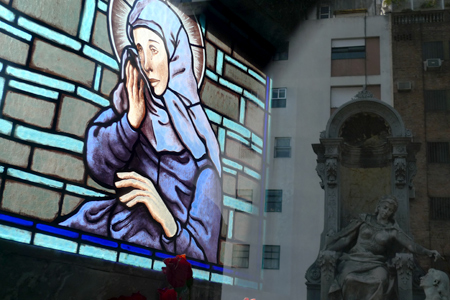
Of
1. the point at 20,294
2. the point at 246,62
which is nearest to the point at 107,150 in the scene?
the point at 20,294

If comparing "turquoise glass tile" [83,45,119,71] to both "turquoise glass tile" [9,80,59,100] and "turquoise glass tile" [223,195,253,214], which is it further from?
"turquoise glass tile" [223,195,253,214]

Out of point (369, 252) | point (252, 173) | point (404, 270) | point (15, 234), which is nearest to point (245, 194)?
point (252, 173)

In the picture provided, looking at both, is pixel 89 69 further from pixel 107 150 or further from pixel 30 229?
pixel 30 229

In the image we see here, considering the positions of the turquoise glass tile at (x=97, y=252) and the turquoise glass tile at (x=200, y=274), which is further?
the turquoise glass tile at (x=200, y=274)

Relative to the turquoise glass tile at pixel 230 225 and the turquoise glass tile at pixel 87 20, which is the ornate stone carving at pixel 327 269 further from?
the turquoise glass tile at pixel 87 20

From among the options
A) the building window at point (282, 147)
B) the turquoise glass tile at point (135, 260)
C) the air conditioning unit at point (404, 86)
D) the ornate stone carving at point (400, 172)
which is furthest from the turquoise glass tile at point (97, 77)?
the air conditioning unit at point (404, 86)

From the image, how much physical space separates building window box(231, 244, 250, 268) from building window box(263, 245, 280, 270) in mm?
335

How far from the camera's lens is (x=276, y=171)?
7625 millimetres

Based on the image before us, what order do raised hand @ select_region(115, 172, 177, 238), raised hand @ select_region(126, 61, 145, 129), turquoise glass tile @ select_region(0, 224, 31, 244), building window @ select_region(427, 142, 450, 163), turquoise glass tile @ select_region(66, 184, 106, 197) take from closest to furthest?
turquoise glass tile @ select_region(0, 224, 31, 244) < turquoise glass tile @ select_region(66, 184, 106, 197) < raised hand @ select_region(115, 172, 177, 238) < raised hand @ select_region(126, 61, 145, 129) < building window @ select_region(427, 142, 450, 163)

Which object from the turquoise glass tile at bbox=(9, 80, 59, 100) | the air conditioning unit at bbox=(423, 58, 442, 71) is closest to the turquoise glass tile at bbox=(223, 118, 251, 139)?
the turquoise glass tile at bbox=(9, 80, 59, 100)

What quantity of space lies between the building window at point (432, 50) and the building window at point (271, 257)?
11.8ft

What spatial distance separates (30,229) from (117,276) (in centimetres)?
99

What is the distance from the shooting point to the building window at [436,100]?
770cm

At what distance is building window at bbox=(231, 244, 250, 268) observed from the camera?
6.61 m
